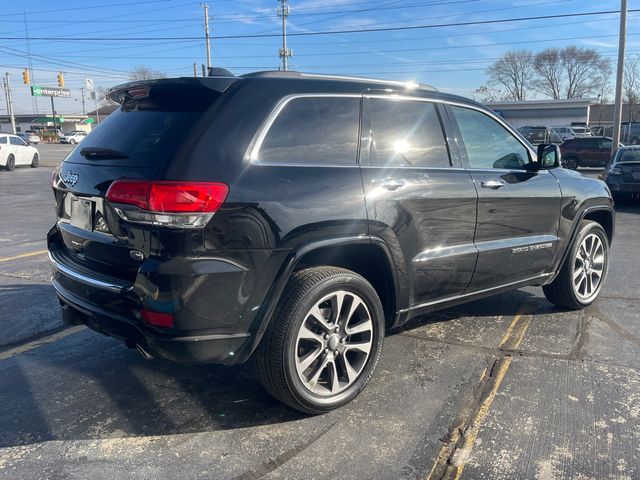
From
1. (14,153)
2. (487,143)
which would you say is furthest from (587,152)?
(14,153)

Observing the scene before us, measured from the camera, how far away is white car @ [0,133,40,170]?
84.5 feet

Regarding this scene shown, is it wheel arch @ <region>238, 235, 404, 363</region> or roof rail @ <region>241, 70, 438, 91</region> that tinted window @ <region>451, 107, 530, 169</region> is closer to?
roof rail @ <region>241, 70, 438, 91</region>

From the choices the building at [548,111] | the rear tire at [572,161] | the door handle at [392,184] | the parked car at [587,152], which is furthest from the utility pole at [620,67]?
the building at [548,111]

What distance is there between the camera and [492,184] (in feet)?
13.3

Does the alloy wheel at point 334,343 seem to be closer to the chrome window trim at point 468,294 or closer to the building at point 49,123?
the chrome window trim at point 468,294

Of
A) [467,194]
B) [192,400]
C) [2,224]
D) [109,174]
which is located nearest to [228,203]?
[109,174]

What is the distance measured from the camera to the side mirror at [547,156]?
4.45m

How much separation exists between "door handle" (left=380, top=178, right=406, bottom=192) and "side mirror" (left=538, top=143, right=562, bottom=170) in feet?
5.43

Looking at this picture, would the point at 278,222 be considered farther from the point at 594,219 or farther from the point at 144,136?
the point at 594,219

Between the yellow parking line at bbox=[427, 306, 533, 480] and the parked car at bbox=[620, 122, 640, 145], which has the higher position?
the parked car at bbox=[620, 122, 640, 145]

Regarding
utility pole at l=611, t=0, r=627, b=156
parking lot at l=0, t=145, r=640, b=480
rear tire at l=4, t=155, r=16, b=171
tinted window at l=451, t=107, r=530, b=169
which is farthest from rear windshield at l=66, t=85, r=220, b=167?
rear tire at l=4, t=155, r=16, b=171

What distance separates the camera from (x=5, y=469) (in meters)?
2.63

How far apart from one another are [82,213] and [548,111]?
222 feet

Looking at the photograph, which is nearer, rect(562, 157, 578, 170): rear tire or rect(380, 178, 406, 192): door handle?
rect(380, 178, 406, 192): door handle
